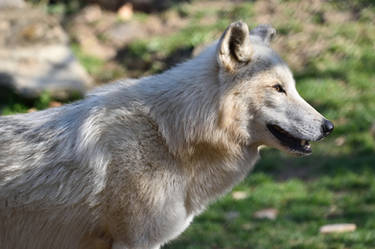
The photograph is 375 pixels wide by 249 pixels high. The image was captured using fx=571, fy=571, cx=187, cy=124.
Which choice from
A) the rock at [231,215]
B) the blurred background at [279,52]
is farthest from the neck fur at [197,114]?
the rock at [231,215]

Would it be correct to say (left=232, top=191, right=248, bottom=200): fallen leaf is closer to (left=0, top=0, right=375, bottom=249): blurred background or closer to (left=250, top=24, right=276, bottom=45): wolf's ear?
(left=0, top=0, right=375, bottom=249): blurred background

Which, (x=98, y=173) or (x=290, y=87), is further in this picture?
(x=290, y=87)

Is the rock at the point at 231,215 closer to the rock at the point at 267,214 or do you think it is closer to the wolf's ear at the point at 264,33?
the rock at the point at 267,214

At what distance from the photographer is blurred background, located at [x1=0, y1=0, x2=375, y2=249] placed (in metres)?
6.23

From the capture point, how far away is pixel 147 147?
386 cm

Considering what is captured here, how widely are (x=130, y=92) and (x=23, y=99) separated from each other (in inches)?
183

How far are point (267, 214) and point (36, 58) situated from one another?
14.7 ft

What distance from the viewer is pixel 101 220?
12.3ft

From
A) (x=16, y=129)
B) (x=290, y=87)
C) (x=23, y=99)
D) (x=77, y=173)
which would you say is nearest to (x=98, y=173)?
(x=77, y=173)

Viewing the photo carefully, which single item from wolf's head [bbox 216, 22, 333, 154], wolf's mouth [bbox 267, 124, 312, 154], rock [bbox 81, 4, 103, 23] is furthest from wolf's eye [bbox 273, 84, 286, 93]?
rock [bbox 81, 4, 103, 23]

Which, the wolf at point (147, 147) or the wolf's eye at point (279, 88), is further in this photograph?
the wolf's eye at point (279, 88)

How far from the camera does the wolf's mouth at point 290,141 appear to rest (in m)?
4.05

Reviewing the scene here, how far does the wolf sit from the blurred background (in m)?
1.78

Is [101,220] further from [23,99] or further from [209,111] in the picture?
[23,99]
